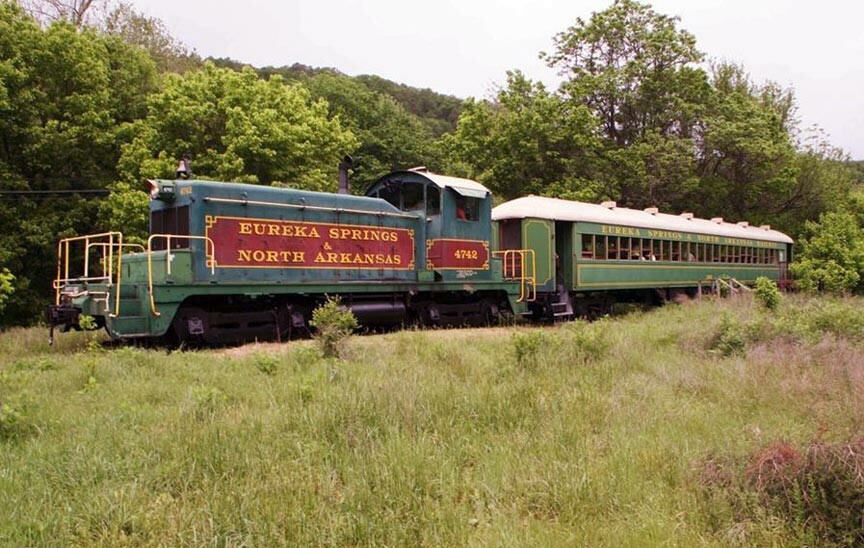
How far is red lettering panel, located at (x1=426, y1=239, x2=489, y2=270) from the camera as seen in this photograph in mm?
14711

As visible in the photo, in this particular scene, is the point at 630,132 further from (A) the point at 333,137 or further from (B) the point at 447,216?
(B) the point at 447,216

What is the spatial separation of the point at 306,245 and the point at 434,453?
8.80 m

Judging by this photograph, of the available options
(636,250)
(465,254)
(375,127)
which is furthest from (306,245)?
(375,127)

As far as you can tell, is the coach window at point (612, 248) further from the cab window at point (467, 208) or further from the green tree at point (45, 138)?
the green tree at point (45, 138)

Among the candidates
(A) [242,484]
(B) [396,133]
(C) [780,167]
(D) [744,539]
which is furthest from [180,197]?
(B) [396,133]

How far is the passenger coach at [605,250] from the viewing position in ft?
56.5

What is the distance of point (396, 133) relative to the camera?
49688 mm

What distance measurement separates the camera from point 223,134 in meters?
22.8

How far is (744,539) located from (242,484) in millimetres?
3178

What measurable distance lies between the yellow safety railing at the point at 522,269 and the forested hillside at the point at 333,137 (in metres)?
9.92

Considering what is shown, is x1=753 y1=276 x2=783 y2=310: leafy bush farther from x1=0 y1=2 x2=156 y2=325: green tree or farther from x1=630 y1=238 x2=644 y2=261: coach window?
x1=0 y1=2 x2=156 y2=325: green tree

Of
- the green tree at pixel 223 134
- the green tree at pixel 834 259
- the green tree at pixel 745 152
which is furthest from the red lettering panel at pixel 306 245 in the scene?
the green tree at pixel 745 152

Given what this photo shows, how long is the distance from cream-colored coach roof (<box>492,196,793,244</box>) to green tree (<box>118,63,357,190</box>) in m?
9.34

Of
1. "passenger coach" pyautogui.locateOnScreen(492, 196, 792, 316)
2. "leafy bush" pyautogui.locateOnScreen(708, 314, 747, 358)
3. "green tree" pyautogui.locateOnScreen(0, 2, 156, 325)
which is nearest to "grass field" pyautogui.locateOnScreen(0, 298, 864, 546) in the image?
"leafy bush" pyautogui.locateOnScreen(708, 314, 747, 358)
